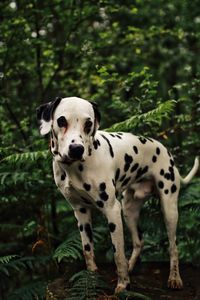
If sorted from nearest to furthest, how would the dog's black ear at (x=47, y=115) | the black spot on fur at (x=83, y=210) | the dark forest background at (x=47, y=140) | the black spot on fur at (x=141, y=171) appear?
the dog's black ear at (x=47, y=115)
the black spot on fur at (x=83, y=210)
the black spot on fur at (x=141, y=171)
the dark forest background at (x=47, y=140)

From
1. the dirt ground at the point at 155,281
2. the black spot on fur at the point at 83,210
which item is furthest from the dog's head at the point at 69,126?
the dirt ground at the point at 155,281

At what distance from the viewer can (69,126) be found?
3.33 meters

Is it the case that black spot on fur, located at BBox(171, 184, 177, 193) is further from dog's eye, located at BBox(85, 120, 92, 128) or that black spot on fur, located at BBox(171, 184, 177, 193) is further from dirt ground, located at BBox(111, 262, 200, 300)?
dog's eye, located at BBox(85, 120, 92, 128)

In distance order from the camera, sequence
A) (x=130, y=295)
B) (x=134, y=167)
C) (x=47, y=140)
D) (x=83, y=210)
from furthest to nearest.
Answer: (x=47, y=140) < (x=134, y=167) < (x=83, y=210) < (x=130, y=295)

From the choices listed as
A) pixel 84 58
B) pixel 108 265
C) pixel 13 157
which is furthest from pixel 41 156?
pixel 84 58

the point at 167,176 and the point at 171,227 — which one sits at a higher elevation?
the point at 167,176

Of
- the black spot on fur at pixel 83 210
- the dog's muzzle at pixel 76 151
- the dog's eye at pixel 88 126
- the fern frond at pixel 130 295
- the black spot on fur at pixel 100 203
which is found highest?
the dog's eye at pixel 88 126

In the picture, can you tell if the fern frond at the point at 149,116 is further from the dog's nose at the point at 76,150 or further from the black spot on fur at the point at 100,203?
the dog's nose at the point at 76,150

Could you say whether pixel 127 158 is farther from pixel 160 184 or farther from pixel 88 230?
pixel 88 230

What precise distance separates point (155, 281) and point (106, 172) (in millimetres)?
1597

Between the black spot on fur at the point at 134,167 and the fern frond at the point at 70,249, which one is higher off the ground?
the black spot on fur at the point at 134,167

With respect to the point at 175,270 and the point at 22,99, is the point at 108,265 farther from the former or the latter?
the point at 22,99

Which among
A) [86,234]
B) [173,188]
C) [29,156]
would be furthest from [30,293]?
[173,188]

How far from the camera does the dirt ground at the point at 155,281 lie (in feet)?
13.9
